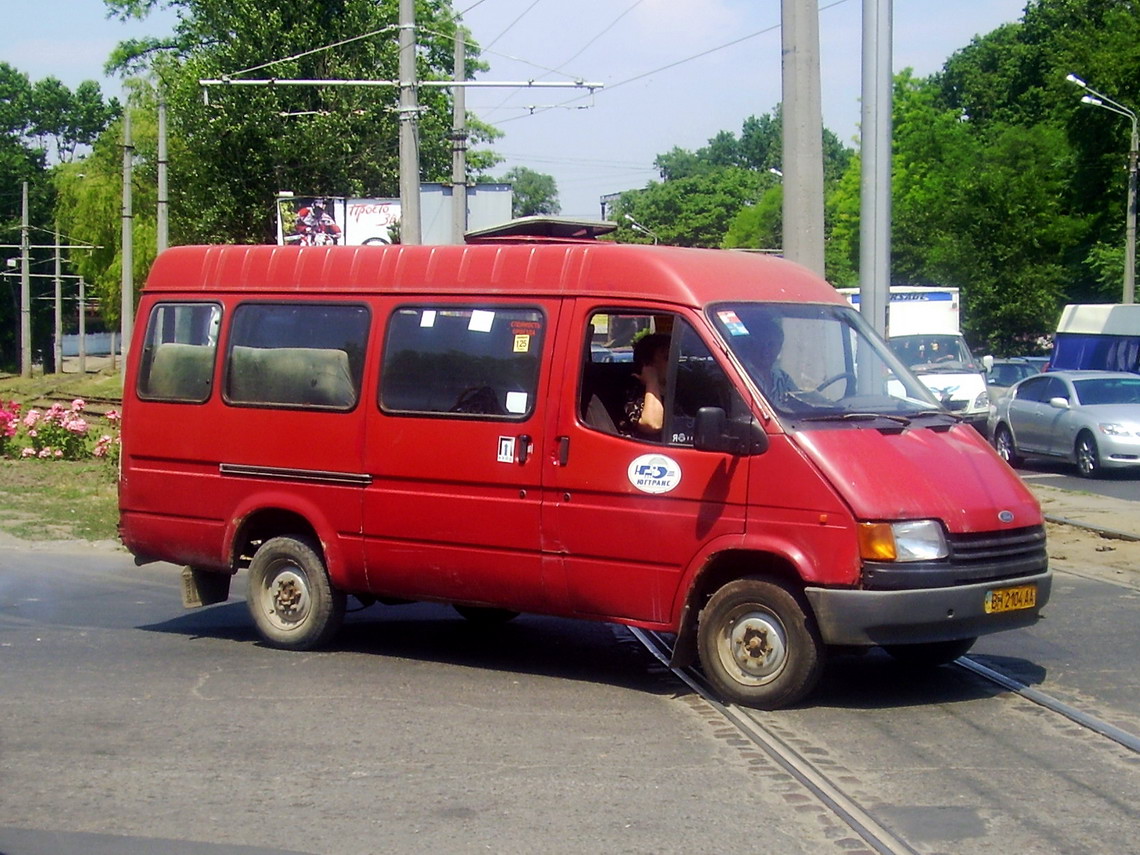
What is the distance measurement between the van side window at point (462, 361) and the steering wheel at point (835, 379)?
1.55 m

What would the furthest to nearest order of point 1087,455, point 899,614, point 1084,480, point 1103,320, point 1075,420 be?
point 1103,320
point 1075,420
point 1087,455
point 1084,480
point 899,614

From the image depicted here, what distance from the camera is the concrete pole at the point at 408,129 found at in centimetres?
2030

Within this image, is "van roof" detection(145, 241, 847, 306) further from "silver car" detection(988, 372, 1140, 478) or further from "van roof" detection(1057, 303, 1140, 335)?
"van roof" detection(1057, 303, 1140, 335)

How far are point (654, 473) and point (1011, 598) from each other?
189 cm

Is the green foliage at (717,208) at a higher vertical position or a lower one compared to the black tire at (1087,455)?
higher

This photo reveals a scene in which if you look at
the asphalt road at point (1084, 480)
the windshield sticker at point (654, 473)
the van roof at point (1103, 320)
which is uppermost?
the van roof at point (1103, 320)

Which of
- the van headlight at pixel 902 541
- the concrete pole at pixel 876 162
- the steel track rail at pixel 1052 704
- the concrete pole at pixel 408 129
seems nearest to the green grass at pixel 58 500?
the concrete pole at pixel 408 129

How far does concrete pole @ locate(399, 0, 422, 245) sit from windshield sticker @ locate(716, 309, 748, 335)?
12.8 m

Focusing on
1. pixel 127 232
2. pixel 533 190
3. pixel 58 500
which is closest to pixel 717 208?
pixel 533 190

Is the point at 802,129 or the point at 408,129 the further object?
the point at 408,129

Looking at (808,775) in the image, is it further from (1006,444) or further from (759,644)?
(1006,444)

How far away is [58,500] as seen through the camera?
1766 cm

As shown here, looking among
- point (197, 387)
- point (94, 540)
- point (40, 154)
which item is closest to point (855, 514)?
point (197, 387)

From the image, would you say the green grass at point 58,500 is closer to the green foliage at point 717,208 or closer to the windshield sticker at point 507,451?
the windshield sticker at point 507,451
